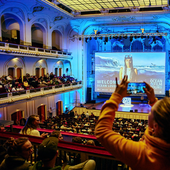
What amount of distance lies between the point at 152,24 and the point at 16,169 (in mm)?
29055

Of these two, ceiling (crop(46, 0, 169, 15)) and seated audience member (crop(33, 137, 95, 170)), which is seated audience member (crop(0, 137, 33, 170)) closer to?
seated audience member (crop(33, 137, 95, 170))

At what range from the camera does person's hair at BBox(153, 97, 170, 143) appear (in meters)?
1.22

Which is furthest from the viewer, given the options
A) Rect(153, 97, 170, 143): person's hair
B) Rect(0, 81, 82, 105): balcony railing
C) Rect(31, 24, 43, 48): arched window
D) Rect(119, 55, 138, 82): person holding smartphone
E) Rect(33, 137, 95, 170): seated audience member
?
Rect(119, 55, 138, 82): person holding smartphone

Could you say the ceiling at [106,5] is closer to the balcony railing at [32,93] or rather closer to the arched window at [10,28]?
the arched window at [10,28]

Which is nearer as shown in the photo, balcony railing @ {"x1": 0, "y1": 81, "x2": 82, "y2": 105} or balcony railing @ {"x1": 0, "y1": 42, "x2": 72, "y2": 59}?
balcony railing @ {"x1": 0, "y1": 81, "x2": 82, "y2": 105}

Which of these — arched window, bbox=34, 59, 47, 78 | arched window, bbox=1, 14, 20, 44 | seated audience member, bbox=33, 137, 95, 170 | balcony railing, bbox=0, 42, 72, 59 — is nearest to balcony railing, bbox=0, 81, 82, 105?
arched window, bbox=34, 59, 47, 78

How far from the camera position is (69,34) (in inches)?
1141

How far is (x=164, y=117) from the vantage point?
1221 millimetres

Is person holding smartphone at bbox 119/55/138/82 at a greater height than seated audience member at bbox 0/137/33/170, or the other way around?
person holding smartphone at bbox 119/55/138/82

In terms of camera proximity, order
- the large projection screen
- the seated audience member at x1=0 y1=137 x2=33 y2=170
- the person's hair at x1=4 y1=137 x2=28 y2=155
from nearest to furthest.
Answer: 1. the seated audience member at x1=0 y1=137 x2=33 y2=170
2. the person's hair at x1=4 y1=137 x2=28 y2=155
3. the large projection screen

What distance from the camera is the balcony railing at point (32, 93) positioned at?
50.0ft

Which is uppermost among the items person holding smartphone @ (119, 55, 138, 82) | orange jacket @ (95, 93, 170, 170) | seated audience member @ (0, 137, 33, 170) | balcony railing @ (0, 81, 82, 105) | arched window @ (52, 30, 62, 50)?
arched window @ (52, 30, 62, 50)

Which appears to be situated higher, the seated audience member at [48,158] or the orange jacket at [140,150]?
the orange jacket at [140,150]

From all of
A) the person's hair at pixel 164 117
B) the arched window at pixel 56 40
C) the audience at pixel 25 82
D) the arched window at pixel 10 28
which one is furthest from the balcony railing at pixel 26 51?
the person's hair at pixel 164 117
